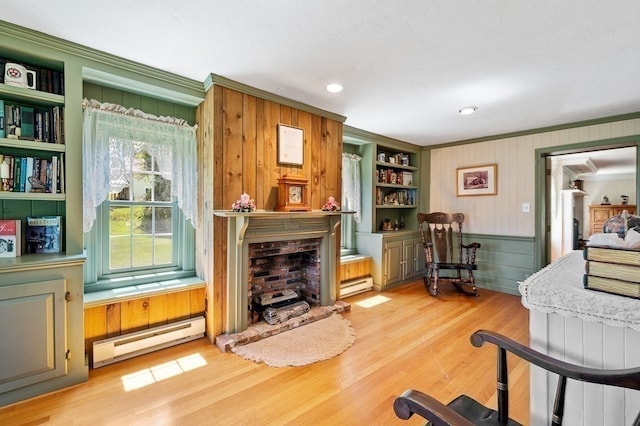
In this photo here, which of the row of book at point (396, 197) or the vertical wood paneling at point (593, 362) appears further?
the row of book at point (396, 197)

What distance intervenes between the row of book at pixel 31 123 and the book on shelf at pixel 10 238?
0.58 metres

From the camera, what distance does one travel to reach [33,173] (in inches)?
80.7

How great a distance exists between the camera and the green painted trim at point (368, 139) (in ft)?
13.3

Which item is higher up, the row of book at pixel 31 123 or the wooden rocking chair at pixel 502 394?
the row of book at pixel 31 123

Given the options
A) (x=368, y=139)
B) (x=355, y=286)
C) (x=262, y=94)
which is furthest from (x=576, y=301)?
(x=368, y=139)

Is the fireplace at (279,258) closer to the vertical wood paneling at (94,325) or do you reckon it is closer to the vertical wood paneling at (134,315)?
the vertical wood paneling at (134,315)

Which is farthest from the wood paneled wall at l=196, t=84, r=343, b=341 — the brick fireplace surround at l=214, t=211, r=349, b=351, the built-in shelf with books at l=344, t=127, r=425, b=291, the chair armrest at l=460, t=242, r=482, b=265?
the chair armrest at l=460, t=242, r=482, b=265

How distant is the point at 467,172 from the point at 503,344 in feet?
13.5

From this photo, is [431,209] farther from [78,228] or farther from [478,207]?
[78,228]

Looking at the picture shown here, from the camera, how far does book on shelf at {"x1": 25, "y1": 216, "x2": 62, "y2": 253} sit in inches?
82.6

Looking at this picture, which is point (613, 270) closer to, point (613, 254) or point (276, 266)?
point (613, 254)

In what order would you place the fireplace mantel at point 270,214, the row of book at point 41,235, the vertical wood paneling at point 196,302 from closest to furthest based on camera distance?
the row of book at point 41,235 → the fireplace mantel at point 270,214 → the vertical wood paneling at point 196,302

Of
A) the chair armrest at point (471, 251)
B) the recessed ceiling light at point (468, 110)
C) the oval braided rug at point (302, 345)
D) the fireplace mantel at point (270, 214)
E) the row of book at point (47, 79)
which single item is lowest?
the oval braided rug at point (302, 345)

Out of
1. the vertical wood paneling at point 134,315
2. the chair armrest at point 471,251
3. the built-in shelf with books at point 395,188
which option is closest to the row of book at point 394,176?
the built-in shelf with books at point 395,188
